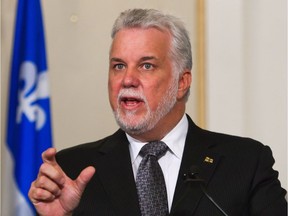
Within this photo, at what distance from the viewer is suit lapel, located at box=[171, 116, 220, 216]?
81.5 inches

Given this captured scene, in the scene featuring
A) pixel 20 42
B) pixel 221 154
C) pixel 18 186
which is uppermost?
pixel 20 42

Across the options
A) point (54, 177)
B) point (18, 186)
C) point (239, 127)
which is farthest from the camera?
point (239, 127)

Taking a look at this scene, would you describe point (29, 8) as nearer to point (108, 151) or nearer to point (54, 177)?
point (108, 151)

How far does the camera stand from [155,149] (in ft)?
7.52

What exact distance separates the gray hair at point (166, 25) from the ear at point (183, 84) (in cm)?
3

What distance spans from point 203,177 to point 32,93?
3.37ft

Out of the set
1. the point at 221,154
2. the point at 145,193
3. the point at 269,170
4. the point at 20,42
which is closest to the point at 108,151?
the point at 145,193

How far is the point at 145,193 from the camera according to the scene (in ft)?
7.16

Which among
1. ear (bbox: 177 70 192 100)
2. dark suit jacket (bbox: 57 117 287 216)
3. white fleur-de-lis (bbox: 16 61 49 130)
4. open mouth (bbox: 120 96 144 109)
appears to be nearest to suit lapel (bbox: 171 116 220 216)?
dark suit jacket (bbox: 57 117 287 216)

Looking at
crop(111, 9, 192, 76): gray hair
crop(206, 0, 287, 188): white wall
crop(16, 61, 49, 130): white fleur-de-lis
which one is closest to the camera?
crop(111, 9, 192, 76): gray hair

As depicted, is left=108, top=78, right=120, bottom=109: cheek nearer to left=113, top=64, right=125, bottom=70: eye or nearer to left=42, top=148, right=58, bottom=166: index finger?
left=113, top=64, right=125, bottom=70: eye

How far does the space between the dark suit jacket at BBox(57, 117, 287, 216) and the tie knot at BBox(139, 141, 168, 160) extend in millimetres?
67

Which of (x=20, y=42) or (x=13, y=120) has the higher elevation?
(x=20, y=42)

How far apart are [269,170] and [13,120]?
124 cm
